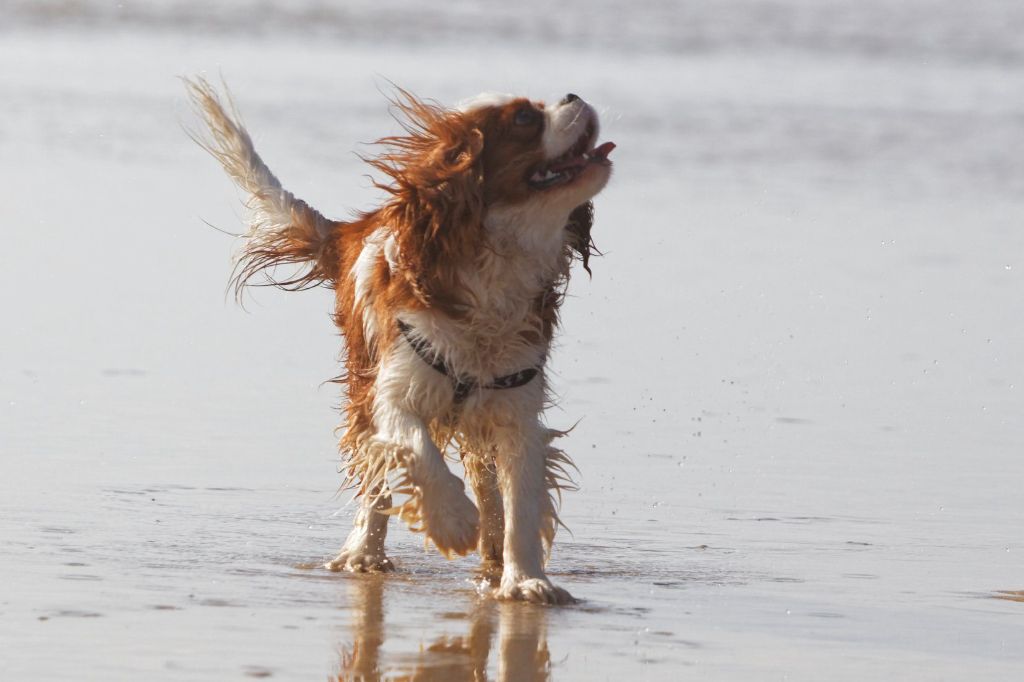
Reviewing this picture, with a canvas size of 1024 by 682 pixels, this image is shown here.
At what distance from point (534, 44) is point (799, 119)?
492 cm

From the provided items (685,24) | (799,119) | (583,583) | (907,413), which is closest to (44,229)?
(907,413)

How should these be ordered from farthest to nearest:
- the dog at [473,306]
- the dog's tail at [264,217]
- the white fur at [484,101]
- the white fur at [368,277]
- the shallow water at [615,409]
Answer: the dog's tail at [264,217] < the white fur at [368,277] < the white fur at [484,101] < the dog at [473,306] < the shallow water at [615,409]

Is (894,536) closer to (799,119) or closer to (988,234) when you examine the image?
(988,234)

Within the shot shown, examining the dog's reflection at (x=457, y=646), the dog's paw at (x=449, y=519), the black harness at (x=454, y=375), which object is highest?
the black harness at (x=454, y=375)

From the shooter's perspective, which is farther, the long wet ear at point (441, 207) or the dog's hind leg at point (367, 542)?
the dog's hind leg at point (367, 542)

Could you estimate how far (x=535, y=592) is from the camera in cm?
527

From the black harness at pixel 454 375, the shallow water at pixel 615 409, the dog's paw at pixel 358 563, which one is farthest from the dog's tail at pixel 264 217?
the dog's paw at pixel 358 563

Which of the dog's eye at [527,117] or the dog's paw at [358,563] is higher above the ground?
the dog's eye at [527,117]

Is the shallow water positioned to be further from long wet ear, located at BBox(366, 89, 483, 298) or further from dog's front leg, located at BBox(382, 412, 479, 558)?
long wet ear, located at BBox(366, 89, 483, 298)

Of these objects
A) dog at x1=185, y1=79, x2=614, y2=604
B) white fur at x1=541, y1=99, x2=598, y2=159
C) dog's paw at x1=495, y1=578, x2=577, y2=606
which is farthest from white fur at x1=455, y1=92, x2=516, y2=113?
dog's paw at x1=495, y1=578, x2=577, y2=606

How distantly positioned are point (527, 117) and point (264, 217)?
1431 mm

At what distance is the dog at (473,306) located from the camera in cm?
536

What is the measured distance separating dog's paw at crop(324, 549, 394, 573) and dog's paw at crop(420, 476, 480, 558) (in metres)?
0.34

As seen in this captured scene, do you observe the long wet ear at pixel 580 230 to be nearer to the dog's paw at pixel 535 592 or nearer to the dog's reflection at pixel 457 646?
the dog's paw at pixel 535 592
